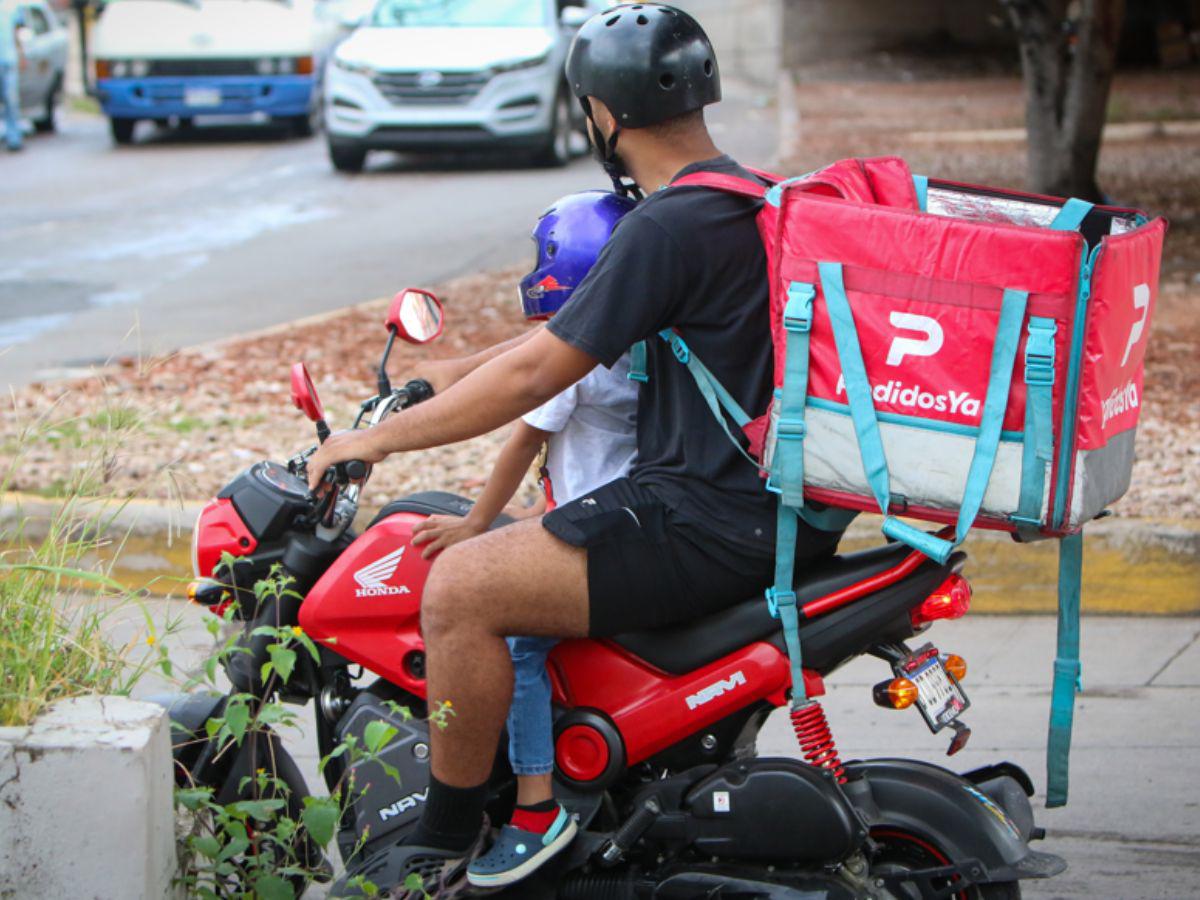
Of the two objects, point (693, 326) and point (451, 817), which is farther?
point (451, 817)

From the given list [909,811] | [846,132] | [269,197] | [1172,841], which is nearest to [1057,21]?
[846,132]

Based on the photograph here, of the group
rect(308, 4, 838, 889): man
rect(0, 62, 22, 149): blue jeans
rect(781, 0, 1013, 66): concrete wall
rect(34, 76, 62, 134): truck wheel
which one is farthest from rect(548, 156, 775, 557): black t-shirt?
rect(781, 0, 1013, 66): concrete wall

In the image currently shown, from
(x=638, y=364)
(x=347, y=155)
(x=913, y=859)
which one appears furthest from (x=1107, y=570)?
(x=347, y=155)

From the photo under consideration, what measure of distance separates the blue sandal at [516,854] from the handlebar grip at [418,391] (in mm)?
908

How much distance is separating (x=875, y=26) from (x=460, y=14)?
11.8 meters

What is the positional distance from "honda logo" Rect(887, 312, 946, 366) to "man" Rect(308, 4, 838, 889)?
0.98 feet

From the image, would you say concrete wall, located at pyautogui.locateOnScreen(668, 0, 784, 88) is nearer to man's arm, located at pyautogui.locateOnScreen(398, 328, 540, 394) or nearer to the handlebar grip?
man's arm, located at pyautogui.locateOnScreen(398, 328, 540, 394)

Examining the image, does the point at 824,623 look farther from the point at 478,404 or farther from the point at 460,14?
the point at 460,14

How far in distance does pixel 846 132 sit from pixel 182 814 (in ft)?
50.4

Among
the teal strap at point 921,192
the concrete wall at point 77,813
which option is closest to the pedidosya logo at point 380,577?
the concrete wall at point 77,813

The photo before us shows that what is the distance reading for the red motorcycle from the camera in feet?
10.4

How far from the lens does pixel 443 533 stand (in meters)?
3.37

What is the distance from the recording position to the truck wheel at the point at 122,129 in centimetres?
1938

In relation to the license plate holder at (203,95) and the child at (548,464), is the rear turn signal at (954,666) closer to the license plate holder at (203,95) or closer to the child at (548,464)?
the child at (548,464)
